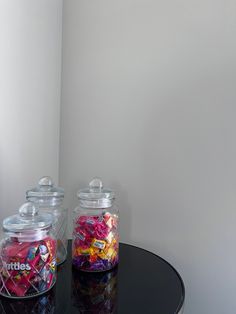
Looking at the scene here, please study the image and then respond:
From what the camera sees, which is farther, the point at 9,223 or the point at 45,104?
the point at 45,104

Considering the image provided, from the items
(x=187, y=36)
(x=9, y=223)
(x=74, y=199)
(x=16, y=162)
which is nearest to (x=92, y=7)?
(x=187, y=36)

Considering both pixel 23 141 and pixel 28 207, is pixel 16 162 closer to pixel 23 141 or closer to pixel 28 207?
pixel 23 141

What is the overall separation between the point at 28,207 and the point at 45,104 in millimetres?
566

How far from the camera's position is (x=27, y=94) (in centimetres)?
99

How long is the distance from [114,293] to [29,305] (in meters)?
0.20

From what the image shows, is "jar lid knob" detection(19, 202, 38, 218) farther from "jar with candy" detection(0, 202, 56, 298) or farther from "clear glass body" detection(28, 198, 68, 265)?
"clear glass body" detection(28, 198, 68, 265)

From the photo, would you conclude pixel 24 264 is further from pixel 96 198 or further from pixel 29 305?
pixel 96 198

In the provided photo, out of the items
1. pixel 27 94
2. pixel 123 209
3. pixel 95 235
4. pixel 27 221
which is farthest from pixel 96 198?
pixel 27 94

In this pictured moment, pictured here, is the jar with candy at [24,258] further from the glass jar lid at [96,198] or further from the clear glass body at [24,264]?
the glass jar lid at [96,198]

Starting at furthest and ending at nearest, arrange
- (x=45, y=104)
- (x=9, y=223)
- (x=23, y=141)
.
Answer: (x=45, y=104) < (x=23, y=141) < (x=9, y=223)

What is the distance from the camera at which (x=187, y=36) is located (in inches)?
36.6

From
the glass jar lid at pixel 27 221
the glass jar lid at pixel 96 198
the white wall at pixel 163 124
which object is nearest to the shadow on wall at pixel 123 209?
the white wall at pixel 163 124

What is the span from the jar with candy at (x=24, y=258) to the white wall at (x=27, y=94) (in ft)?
1.10

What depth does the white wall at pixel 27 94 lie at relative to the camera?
0.90 meters
